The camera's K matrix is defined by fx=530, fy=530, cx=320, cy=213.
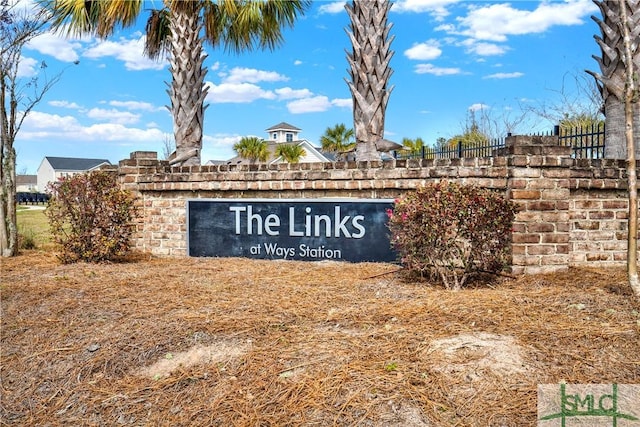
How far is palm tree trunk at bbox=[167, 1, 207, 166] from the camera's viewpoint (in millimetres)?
10951

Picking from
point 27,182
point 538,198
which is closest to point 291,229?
point 538,198

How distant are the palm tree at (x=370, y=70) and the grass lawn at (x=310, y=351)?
3.04m

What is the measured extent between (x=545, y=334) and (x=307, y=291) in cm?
239

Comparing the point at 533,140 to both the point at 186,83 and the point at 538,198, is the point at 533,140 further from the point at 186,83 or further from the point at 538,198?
the point at 186,83

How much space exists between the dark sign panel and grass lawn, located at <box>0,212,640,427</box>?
1.31 meters

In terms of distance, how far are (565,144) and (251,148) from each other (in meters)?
30.4

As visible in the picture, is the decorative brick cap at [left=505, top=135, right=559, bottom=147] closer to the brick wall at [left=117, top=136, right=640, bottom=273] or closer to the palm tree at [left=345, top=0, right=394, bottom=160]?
the brick wall at [left=117, top=136, right=640, bottom=273]

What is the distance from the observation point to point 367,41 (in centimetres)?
827

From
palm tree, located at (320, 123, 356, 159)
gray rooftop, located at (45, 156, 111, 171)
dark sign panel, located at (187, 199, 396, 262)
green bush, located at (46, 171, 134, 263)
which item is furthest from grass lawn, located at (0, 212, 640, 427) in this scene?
gray rooftop, located at (45, 156, 111, 171)

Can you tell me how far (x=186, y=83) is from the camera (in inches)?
434

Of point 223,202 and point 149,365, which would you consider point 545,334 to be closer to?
point 149,365

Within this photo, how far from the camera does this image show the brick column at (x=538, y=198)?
632 centimetres

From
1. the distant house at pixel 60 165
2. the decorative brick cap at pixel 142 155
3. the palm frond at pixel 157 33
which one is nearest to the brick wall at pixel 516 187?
the decorative brick cap at pixel 142 155

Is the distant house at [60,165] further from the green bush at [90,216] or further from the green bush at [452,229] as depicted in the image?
the green bush at [452,229]
